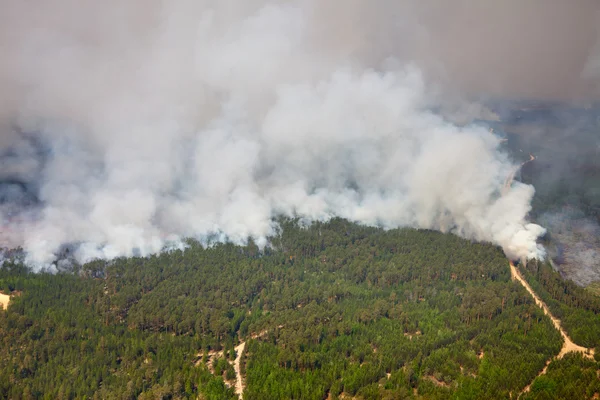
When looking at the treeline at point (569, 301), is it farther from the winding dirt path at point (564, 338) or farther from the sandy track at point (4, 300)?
the sandy track at point (4, 300)

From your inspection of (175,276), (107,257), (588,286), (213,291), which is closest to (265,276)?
(213,291)

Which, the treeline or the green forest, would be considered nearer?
the green forest

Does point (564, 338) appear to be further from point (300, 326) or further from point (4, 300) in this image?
point (4, 300)

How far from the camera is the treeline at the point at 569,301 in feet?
325

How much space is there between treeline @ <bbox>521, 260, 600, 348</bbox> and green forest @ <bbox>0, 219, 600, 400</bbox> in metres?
0.47

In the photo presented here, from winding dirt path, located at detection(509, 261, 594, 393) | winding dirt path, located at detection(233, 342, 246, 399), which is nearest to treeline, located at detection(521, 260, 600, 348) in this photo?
winding dirt path, located at detection(509, 261, 594, 393)

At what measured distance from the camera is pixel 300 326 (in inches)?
4259

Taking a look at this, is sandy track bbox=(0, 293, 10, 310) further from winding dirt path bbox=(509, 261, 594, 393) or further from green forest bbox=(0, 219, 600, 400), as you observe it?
winding dirt path bbox=(509, 261, 594, 393)

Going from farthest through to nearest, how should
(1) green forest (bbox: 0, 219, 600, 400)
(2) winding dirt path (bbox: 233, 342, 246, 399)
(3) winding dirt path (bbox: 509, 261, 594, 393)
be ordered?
(3) winding dirt path (bbox: 509, 261, 594, 393)
(2) winding dirt path (bbox: 233, 342, 246, 399)
(1) green forest (bbox: 0, 219, 600, 400)

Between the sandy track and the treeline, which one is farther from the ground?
the sandy track

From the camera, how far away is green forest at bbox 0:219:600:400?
85.2 meters

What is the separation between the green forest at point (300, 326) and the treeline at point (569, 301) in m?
0.47

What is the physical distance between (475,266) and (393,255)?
2766cm

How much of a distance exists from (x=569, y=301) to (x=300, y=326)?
64.9 meters
